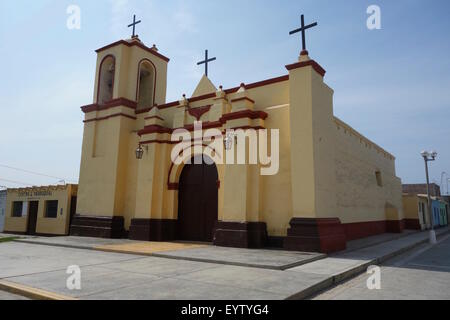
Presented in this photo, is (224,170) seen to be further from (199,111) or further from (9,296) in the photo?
(9,296)

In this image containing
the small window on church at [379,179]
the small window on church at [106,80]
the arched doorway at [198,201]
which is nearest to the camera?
the arched doorway at [198,201]

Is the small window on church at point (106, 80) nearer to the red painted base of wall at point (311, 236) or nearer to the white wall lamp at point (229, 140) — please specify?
the white wall lamp at point (229, 140)

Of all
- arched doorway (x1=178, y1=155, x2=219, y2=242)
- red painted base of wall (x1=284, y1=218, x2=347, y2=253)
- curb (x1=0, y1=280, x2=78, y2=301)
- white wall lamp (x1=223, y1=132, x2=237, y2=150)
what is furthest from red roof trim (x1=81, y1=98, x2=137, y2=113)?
curb (x1=0, y1=280, x2=78, y2=301)

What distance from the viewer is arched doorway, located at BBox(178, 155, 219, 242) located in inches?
493

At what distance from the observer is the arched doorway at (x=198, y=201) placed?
1252 centimetres

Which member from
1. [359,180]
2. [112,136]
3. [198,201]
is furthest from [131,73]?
[359,180]

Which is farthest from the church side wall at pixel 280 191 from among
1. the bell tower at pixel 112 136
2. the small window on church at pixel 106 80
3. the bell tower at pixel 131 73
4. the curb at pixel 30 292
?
the small window on church at pixel 106 80

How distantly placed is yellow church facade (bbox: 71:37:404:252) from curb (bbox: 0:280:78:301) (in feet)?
21.0

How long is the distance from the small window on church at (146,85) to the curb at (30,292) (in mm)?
12183

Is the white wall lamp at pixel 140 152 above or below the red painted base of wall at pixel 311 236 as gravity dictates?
above

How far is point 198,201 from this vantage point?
12844mm

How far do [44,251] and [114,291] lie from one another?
6124 mm

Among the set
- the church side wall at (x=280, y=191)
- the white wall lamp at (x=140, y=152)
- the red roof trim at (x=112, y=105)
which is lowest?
the church side wall at (x=280, y=191)

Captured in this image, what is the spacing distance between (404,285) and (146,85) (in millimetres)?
14758
